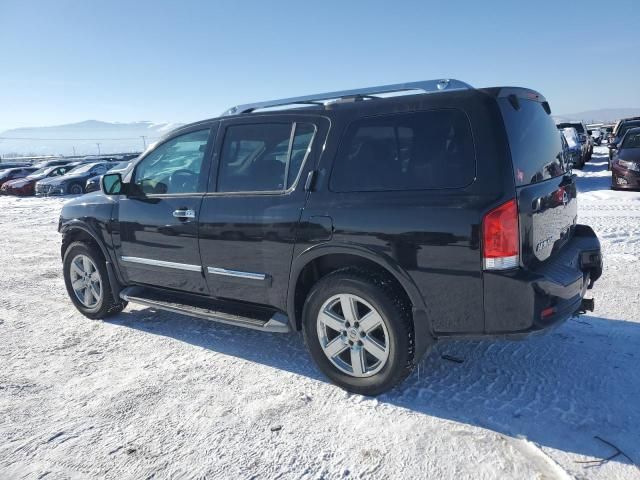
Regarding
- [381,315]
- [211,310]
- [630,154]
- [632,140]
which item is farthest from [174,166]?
[632,140]

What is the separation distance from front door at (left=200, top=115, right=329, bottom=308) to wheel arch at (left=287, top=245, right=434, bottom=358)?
0.32 ft

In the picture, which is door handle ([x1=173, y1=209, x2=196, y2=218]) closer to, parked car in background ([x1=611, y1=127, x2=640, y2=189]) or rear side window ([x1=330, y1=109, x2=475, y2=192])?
rear side window ([x1=330, y1=109, x2=475, y2=192])

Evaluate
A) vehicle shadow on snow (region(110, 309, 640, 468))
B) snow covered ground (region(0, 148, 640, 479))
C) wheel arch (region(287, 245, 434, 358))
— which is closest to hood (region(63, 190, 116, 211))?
snow covered ground (region(0, 148, 640, 479))

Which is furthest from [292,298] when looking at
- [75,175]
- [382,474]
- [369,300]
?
[75,175]

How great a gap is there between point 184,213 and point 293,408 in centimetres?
178

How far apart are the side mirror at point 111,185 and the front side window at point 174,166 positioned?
0.15m

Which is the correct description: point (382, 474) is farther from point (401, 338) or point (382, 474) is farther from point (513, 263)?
point (513, 263)

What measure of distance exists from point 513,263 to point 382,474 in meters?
1.30

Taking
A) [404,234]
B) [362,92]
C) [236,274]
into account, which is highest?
[362,92]

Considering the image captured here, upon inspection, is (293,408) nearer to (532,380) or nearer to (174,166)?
(532,380)

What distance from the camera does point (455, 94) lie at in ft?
9.39

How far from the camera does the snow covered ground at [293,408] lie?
253 cm

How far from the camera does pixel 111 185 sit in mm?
4395

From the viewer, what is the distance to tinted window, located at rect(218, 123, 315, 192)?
135 inches
